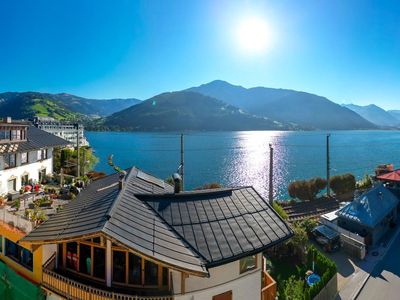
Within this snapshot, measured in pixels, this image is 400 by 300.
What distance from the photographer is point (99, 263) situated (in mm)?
11672

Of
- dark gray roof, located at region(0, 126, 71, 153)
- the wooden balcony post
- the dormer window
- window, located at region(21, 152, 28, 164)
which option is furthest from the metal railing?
window, located at region(21, 152, 28, 164)

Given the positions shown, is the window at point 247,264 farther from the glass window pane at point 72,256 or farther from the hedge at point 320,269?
the hedge at point 320,269

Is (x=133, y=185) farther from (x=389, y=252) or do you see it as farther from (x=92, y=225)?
(x=389, y=252)

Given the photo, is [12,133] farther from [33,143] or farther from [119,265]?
[119,265]

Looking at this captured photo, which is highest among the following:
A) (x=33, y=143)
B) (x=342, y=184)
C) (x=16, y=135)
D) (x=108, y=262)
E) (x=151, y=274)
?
(x=16, y=135)

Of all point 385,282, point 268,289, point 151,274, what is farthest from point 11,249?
point 385,282

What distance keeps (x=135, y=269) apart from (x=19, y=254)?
1032cm

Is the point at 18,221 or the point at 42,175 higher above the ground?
the point at 18,221

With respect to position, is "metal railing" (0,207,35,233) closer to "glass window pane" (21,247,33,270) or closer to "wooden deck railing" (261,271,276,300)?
"glass window pane" (21,247,33,270)

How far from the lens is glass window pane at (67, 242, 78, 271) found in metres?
12.3

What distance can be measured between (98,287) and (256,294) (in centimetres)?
703

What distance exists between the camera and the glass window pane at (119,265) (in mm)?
11219

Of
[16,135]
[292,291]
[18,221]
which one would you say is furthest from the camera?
[16,135]

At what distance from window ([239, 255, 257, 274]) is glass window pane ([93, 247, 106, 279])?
5.55 m
